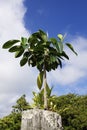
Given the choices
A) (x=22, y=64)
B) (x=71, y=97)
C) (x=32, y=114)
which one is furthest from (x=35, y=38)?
(x=71, y=97)

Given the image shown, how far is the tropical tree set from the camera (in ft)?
26.9

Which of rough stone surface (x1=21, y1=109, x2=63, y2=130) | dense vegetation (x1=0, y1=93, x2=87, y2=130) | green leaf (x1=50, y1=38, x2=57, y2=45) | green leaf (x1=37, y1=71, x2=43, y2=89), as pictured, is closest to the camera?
rough stone surface (x1=21, y1=109, x2=63, y2=130)

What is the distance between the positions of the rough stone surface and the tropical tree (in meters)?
0.72

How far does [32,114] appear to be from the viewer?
7332mm

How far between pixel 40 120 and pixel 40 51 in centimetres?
174

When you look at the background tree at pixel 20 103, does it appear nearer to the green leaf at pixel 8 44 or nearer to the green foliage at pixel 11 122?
the green foliage at pixel 11 122

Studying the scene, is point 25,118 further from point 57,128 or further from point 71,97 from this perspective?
point 71,97

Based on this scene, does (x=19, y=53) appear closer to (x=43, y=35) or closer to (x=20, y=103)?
(x=43, y=35)

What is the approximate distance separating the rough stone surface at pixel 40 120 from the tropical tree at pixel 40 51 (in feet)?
2.35

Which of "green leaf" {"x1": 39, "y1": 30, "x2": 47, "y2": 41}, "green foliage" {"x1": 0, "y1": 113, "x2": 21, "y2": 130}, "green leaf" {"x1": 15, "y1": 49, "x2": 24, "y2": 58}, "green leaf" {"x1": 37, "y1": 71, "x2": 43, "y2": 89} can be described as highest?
"green foliage" {"x1": 0, "y1": 113, "x2": 21, "y2": 130}

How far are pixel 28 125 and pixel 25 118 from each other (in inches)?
7.7

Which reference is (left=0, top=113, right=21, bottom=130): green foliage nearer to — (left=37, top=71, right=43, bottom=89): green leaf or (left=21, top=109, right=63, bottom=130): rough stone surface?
(left=37, top=71, right=43, bottom=89): green leaf

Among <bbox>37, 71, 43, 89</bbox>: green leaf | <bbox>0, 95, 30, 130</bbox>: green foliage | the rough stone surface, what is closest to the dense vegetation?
<bbox>0, 95, 30, 130</bbox>: green foliage

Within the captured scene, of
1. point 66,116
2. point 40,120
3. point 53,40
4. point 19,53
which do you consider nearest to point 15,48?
point 19,53
